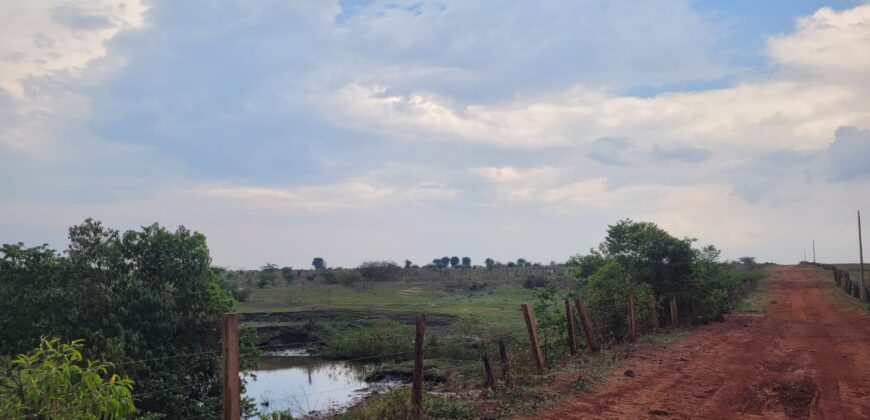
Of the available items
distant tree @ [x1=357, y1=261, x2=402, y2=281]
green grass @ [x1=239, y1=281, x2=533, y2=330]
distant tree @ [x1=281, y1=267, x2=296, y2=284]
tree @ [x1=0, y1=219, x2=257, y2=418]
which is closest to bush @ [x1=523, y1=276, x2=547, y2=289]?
green grass @ [x1=239, y1=281, x2=533, y2=330]

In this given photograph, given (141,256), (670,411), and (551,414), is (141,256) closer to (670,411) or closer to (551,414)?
(551,414)

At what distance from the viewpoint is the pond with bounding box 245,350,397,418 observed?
62.2 feet

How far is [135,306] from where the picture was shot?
517 inches

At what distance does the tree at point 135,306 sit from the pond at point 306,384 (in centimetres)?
359

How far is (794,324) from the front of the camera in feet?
87.1

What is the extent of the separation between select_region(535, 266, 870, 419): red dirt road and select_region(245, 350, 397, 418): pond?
7.58 m

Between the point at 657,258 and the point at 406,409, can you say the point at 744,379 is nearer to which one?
the point at 406,409

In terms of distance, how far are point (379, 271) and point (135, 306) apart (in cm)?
6091

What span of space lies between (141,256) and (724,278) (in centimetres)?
2740

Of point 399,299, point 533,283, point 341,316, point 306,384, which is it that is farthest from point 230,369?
point 533,283

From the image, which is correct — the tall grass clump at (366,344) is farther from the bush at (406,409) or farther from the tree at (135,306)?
the bush at (406,409)

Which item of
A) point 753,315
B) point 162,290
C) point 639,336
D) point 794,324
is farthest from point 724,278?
point 162,290

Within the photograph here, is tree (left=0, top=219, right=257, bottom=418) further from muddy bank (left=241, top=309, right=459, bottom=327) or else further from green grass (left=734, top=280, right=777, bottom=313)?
green grass (left=734, top=280, right=777, bottom=313)

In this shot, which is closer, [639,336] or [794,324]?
[639,336]
